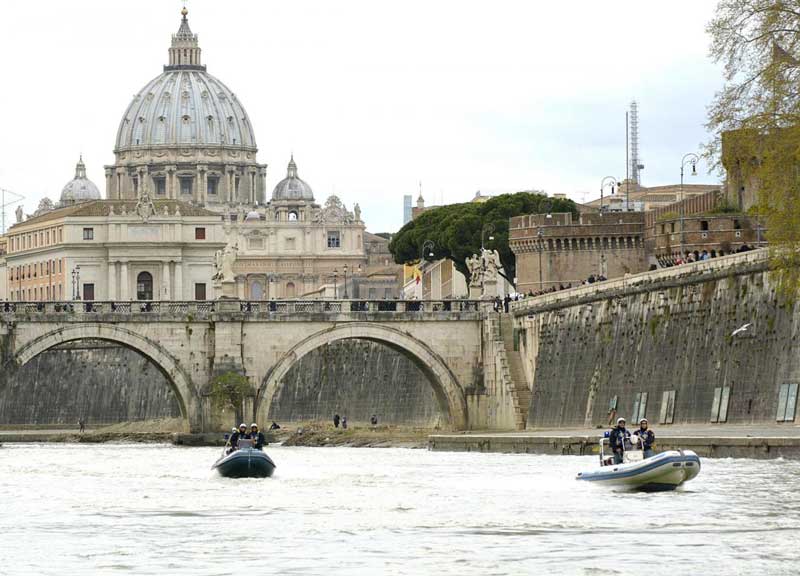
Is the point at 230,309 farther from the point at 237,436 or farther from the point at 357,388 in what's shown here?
the point at 237,436

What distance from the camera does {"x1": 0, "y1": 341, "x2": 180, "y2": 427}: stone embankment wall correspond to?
132m

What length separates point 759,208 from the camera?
2168 inches

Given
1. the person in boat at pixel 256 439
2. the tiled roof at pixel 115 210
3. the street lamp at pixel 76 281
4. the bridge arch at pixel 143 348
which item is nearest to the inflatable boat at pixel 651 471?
the person in boat at pixel 256 439

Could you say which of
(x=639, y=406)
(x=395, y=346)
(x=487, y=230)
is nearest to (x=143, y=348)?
(x=395, y=346)

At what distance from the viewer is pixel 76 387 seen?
133250 mm

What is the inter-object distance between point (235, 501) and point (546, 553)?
13.5m

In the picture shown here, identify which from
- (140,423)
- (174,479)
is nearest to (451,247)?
(140,423)

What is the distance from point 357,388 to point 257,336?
57.9 ft

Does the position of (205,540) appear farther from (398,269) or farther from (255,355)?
(398,269)

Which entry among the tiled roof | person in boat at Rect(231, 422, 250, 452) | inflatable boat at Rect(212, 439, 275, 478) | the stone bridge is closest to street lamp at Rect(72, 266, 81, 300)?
the tiled roof

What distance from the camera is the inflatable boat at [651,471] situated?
49.0 meters

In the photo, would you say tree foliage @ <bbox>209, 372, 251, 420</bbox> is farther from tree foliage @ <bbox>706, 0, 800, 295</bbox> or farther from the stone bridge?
tree foliage @ <bbox>706, 0, 800, 295</bbox>

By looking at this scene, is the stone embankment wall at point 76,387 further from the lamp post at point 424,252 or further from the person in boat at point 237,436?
the person in boat at point 237,436

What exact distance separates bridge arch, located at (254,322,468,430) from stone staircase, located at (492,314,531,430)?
7.94 feet
